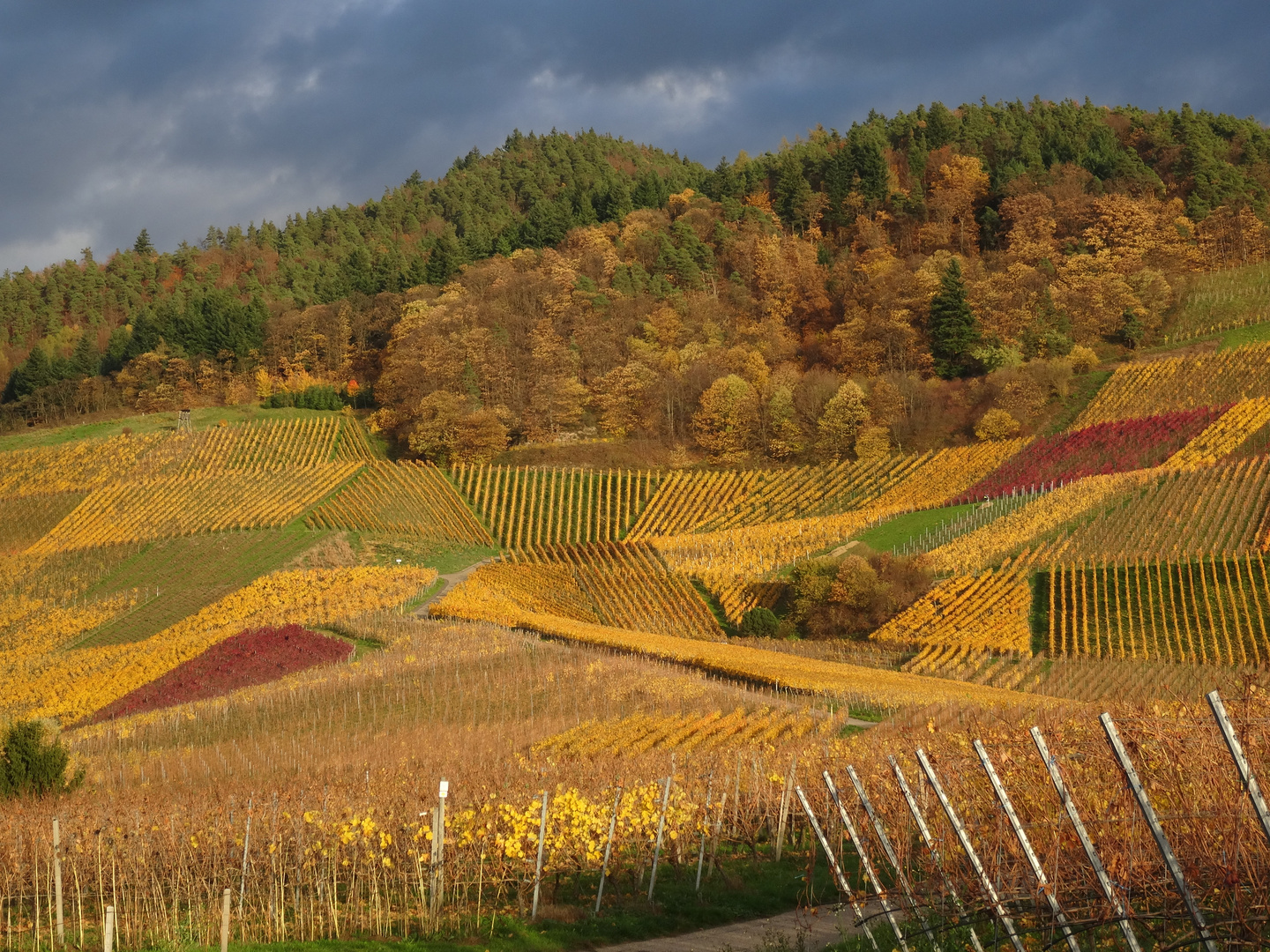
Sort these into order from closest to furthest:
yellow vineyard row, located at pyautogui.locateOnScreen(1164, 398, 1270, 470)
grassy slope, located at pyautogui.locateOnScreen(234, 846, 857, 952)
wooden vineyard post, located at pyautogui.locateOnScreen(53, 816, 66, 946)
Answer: grassy slope, located at pyautogui.locateOnScreen(234, 846, 857, 952), wooden vineyard post, located at pyautogui.locateOnScreen(53, 816, 66, 946), yellow vineyard row, located at pyautogui.locateOnScreen(1164, 398, 1270, 470)

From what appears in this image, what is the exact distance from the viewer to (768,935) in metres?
11.0

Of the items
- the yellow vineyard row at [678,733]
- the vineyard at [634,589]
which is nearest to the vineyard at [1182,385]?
the vineyard at [634,589]

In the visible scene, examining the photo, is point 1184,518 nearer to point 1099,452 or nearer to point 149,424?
point 1099,452

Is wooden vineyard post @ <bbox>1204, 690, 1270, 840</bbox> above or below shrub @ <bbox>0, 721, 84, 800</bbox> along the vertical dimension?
above

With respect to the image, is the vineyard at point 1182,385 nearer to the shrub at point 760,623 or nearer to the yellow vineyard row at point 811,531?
the yellow vineyard row at point 811,531

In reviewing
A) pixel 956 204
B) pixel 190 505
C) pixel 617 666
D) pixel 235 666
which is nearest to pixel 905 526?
pixel 617 666

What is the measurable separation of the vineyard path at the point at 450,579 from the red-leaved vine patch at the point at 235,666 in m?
5.44

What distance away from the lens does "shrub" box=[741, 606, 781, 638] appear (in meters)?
42.4

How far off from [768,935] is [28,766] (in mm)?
13328

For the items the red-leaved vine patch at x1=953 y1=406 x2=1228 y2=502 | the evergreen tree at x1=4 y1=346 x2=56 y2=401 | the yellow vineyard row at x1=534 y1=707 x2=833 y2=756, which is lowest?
the yellow vineyard row at x1=534 y1=707 x2=833 y2=756

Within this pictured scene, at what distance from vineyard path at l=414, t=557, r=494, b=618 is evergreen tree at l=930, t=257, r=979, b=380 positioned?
37506 millimetres

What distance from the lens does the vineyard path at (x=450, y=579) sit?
44062 millimetres

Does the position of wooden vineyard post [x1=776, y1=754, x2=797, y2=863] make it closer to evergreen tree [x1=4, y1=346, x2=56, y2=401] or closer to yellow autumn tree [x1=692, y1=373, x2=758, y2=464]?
yellow autumn tree [x1=692, y1=373, x2=758, y2=464]

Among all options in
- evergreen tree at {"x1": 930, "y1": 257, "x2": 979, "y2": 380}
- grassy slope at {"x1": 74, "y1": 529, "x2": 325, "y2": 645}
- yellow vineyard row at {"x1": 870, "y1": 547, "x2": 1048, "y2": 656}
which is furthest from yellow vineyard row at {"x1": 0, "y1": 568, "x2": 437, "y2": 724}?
evergreen tree at {"x1": 930, "y1": 257, "x2": 979, "y2": 380}
